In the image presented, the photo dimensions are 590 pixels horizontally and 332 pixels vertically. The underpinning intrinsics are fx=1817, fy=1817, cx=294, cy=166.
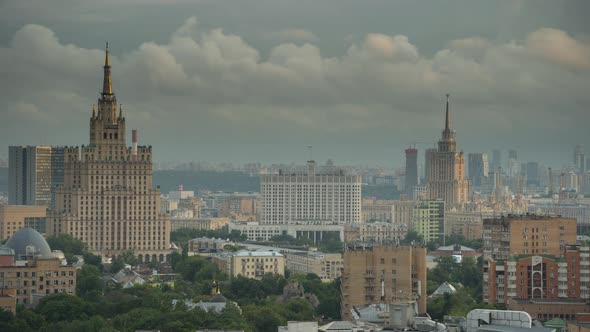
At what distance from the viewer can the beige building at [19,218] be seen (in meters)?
116

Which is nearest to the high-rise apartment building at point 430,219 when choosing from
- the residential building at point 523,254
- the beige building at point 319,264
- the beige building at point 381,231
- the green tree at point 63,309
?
the beige building at point 381,231

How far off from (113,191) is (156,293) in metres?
41.7

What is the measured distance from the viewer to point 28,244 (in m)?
81.9

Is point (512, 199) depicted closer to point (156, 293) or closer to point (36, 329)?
point (156, 293)

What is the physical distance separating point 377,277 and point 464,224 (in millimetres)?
79216

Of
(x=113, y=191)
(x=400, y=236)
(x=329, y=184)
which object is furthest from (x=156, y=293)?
(x=329, y=184)

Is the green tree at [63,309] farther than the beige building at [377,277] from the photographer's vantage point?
No

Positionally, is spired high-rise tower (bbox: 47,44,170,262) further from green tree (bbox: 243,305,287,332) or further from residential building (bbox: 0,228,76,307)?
green tree (bbox: 243,305,287,332)

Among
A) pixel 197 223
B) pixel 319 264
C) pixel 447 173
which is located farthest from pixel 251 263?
pixel 447 173

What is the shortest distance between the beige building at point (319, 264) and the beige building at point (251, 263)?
1.35 metres

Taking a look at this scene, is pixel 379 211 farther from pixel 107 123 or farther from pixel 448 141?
pixel 107 123

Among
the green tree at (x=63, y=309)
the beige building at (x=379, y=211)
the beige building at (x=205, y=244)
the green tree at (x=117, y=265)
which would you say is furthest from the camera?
the beige building at (x=379, y=211)

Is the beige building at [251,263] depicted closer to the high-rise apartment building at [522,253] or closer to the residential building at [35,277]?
the high-rise apartment building at [522,253]

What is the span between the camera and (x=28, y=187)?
136000 millimetres
